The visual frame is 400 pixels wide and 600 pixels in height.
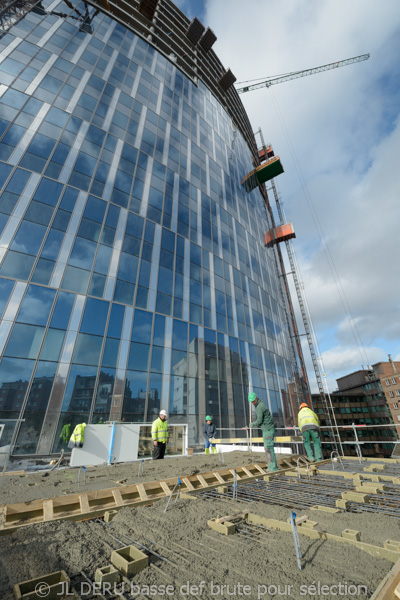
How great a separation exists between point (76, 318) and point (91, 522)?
11.2 meters

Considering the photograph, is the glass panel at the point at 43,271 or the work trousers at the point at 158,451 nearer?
the work trousers at the point at 158,451

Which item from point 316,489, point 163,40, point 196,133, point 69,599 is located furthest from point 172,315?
point 163,40

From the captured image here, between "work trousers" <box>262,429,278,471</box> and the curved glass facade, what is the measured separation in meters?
8.56

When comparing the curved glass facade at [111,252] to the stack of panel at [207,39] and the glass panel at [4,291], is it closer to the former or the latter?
the glass panel at [4,291]

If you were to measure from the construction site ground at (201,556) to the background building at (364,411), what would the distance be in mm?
→ 71889

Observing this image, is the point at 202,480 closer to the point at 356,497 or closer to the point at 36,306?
the point at 356,497

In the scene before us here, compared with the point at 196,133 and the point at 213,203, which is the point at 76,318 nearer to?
the point at 213,203

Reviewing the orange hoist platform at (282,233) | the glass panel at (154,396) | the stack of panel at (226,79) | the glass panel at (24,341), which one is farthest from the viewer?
the orange hoist platform at (282,233)

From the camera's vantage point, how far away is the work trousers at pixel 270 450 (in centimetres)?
736

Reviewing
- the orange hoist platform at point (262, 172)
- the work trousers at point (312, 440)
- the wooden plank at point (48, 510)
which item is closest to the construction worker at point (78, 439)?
the wooden plank at point (48, 510)

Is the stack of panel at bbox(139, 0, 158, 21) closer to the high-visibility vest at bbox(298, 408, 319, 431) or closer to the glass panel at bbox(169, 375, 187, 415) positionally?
the glass panel at bbox(169, 375, 187, 415)

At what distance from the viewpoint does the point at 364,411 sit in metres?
72.4

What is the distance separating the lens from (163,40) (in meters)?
30.2

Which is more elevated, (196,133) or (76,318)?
(196,133)
